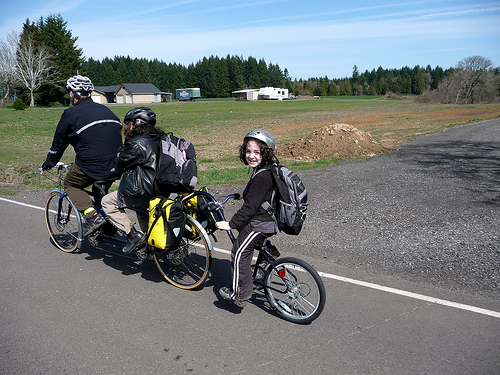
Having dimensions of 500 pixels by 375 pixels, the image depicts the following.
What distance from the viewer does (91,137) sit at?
17.6 ft

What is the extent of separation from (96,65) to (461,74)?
107m

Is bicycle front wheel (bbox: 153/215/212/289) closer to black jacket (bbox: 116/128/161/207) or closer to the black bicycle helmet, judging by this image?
black jacket (bbox: 116/128/161/207)

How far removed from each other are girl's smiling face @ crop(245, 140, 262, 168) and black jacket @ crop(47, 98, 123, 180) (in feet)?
7.07

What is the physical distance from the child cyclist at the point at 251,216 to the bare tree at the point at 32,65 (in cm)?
8391

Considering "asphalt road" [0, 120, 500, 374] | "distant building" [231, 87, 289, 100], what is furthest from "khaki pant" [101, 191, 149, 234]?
"distant building" [231, 87, 289, 100]

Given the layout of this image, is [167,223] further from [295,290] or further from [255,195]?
[295,290]

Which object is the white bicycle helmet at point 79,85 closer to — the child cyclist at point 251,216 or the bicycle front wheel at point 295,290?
the child cyclist at point 251,216

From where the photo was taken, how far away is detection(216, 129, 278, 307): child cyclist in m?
3.92

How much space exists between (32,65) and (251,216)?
282 feet

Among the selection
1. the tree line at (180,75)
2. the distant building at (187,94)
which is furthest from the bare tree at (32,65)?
the tree line at (180,75)

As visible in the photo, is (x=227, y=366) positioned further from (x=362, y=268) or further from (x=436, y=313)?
(x=362, y=268)

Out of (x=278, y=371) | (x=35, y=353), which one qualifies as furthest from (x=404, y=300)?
(x=35, y=353)

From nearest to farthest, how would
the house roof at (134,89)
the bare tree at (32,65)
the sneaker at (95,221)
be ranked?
the sneaker at (95,221) < the bare tree at (32,65) < the house roof at (134,89)

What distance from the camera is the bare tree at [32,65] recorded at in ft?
250
